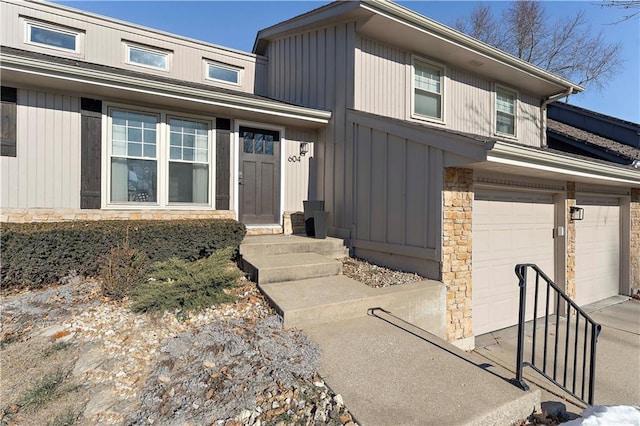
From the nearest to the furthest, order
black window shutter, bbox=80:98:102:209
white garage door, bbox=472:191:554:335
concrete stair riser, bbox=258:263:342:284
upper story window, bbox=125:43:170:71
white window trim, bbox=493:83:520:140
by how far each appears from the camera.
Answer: concrete stair riser, bbox=258:263:342:284
white garage door, bbox=472:191:554:335
black window shutter, bbox=80:98:102:209
upper story window, bbox=125:43:170:71
white window trim, bbox=493:83:520:140

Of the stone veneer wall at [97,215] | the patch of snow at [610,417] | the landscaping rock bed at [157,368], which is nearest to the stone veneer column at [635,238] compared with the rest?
the patch of snow at [610,417]

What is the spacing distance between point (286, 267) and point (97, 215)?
3444 mm

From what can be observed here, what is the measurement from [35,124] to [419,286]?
6.27 meters

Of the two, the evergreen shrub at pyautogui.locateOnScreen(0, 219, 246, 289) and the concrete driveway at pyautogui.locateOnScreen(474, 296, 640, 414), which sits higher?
the evergreen shrub at pyautogui.locateOnScreen(0, 219, 246, 289)

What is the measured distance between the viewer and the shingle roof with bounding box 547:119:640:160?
867cm

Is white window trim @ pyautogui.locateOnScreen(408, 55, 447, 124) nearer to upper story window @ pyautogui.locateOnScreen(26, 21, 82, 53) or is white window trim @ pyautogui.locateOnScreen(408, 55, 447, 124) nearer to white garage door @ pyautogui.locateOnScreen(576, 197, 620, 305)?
white garage door @ pyautogui.locateOnScreen(576, 197, 620, 305)

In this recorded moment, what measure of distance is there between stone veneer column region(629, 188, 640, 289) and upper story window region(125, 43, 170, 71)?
1186 centimetres

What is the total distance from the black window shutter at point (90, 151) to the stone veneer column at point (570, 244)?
8525mm

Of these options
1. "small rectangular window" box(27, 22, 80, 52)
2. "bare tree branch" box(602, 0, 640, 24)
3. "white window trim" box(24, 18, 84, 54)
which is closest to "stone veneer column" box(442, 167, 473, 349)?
"bare tree branch" box(602, 0, 640, 24)

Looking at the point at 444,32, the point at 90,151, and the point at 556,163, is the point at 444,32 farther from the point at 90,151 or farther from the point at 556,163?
the point at 90,151

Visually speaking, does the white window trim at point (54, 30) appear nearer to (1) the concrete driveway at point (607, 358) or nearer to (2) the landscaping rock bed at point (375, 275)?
(2) the landscaping rock bed at point (375, 275)

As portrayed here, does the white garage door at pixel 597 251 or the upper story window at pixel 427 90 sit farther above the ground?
the upper story window at pixel 427 90

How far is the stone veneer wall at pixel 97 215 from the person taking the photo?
15.5 ft

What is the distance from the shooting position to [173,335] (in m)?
2.92
